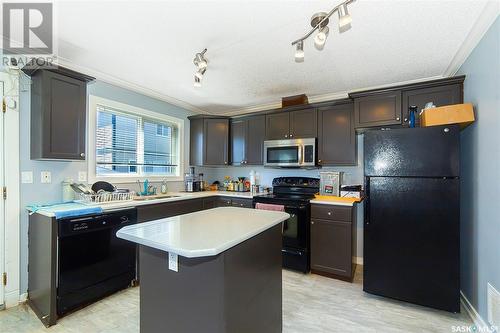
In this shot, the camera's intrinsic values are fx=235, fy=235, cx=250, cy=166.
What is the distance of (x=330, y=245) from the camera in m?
2.96

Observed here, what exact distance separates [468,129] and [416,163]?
640mm

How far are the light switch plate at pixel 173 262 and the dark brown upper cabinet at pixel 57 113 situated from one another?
6.01 ft

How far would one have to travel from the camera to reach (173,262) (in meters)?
1.32

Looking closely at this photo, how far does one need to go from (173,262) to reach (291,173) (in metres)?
2.85

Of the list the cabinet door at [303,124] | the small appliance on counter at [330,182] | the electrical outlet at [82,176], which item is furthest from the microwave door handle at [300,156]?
the electrical outlet at [82,176]

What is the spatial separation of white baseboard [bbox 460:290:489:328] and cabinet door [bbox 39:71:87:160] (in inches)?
157

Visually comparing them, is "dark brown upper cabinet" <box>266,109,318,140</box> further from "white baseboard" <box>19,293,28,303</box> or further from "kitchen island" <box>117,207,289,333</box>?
"white baseboard" <box>19,293,28,303</box>

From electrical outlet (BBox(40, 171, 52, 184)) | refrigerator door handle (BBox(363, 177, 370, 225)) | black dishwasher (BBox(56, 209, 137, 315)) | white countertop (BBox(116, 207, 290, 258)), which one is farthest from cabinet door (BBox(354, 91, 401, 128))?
electrical outlet (BBox(40, 171, 52, 184))

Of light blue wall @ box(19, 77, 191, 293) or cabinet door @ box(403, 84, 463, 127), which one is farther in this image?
cabinet door @ box(403, 84, 463, 127)

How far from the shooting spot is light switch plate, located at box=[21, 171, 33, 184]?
90.2 inches

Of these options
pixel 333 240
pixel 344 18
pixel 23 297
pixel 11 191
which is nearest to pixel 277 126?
pixel 333 240

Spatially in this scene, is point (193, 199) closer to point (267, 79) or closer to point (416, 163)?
point (267, 79)

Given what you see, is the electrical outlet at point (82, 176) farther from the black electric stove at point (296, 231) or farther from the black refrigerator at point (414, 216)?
the black refrigerator at point (414, 216)

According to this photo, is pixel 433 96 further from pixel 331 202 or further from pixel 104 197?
pixel 104 197
